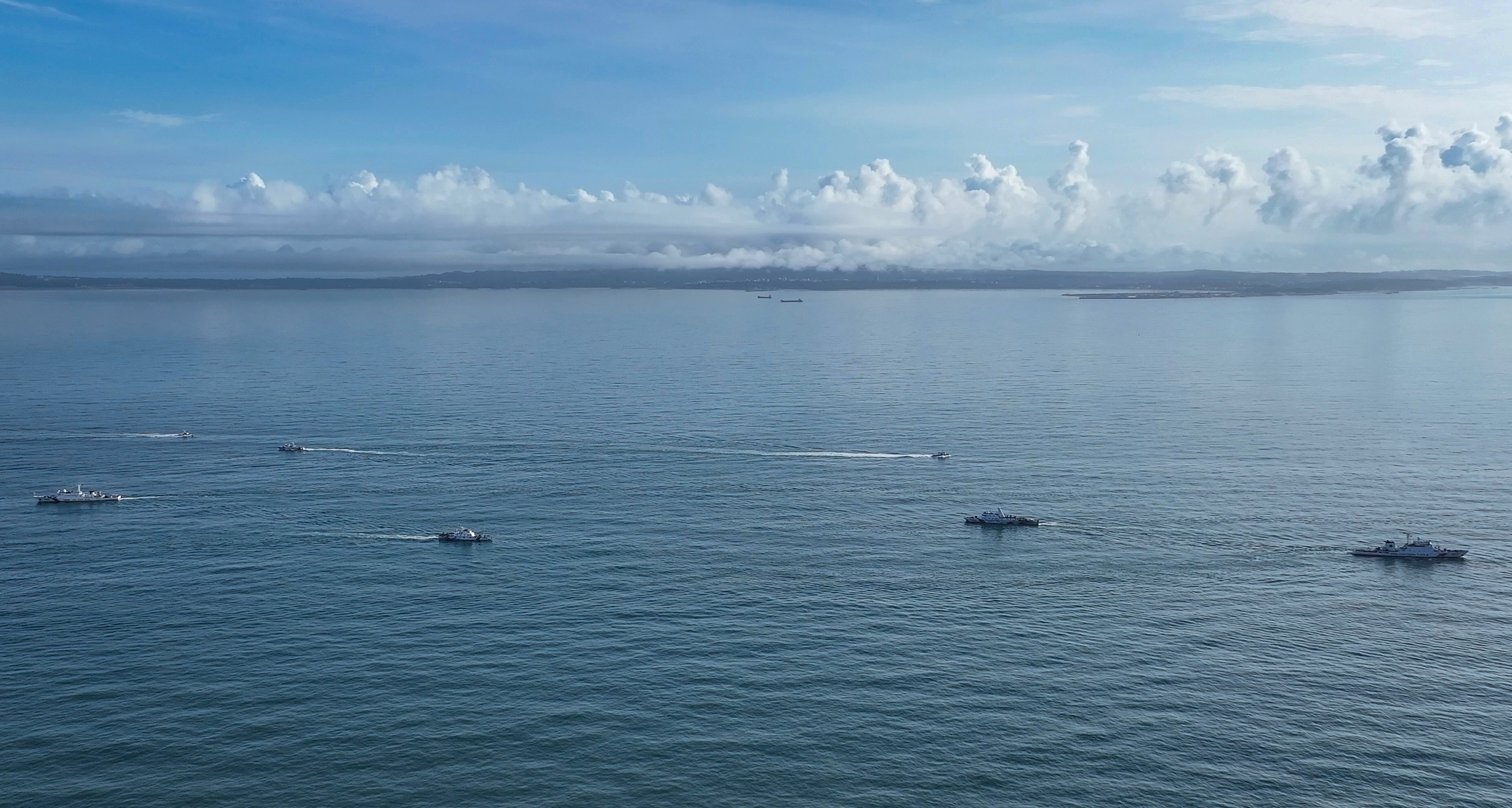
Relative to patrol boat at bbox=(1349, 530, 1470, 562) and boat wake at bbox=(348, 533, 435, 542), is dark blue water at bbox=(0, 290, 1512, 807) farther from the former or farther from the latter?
patrol boat at bbox=(1349, 530, 1470, 562)

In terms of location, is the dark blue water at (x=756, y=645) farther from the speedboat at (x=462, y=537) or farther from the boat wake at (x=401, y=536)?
the speedboat at (x=462, y=537)

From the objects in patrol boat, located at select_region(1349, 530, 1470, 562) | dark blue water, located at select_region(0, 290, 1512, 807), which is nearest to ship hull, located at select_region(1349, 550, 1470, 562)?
Answer: patrol boat, located at select_region(1349, 530, 1470, 562)

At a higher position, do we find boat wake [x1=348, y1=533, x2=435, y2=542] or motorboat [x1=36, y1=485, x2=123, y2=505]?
motorboat [x1=36, y1=485, x2=123, y2=505]

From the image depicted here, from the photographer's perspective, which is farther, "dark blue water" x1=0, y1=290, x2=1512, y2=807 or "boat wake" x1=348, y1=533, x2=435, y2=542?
"boat wake" x1=348, y1=533, x2=435, y2=542

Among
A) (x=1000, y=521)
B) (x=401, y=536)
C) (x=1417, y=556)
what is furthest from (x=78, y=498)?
(x=1417, y=556)

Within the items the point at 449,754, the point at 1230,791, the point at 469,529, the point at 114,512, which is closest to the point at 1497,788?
the point at 1230,791

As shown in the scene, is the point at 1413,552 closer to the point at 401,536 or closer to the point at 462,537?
the point at 462,537

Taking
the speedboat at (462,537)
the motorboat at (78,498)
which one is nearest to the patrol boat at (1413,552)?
the speedboat at (462,537)
